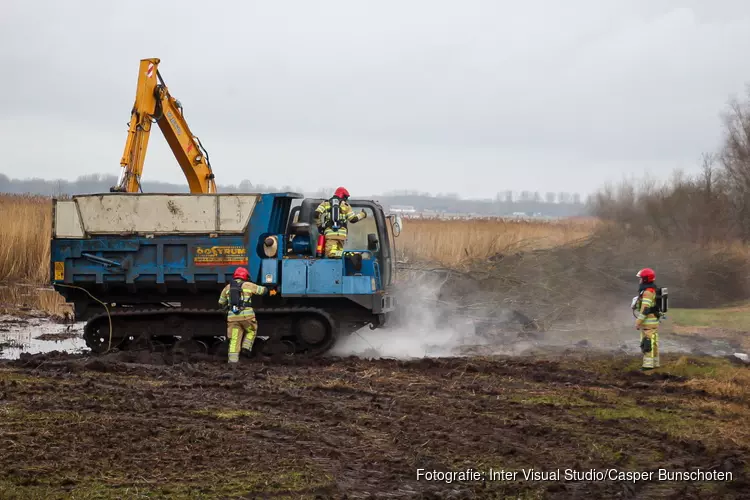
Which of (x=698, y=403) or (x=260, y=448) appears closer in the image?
(x=260, y=448)

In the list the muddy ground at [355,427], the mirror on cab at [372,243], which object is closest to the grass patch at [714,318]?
the muddy ground at [355,427]

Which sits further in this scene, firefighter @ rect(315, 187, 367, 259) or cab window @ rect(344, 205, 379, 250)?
Answer: cab window @ rect(344, 205, 379, 250)

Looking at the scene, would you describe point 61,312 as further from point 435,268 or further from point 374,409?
point 374,409

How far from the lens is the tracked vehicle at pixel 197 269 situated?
45.3 feet

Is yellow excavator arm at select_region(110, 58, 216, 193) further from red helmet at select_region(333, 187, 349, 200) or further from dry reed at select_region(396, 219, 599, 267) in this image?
dry reed at select_region(396, 219, 599, 267)

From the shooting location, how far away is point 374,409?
9.84m

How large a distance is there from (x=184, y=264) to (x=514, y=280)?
839cm

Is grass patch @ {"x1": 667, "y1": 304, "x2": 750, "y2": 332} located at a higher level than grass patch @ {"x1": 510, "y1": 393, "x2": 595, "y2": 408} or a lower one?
higher

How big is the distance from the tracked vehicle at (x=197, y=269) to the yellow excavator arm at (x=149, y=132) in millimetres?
900

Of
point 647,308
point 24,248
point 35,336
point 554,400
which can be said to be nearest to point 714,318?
point 647,308

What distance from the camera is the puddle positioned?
→ 15.0 meters

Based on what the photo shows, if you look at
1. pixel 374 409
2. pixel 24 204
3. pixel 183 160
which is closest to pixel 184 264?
pixel 183 160

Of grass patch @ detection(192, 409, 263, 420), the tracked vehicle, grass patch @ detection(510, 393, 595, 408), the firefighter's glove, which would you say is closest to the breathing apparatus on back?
the firefighter's glove

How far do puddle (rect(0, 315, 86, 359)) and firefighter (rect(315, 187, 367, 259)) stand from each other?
4.45m
